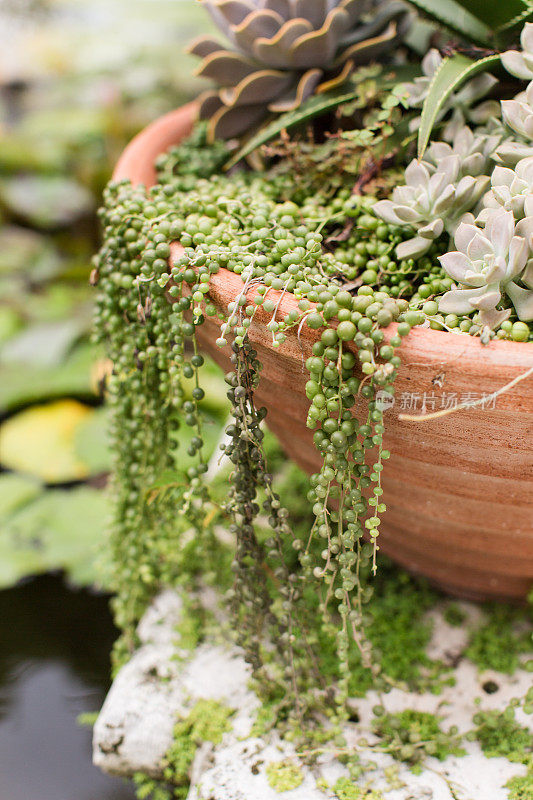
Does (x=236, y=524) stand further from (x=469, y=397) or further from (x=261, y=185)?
(x=261, y=185)

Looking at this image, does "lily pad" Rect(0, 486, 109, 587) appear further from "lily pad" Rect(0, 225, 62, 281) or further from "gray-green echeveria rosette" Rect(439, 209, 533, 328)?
"lily pad" Rect(0, 225, 62, 281)

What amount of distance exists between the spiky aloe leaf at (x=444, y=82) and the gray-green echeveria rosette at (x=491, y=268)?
0.52 feet

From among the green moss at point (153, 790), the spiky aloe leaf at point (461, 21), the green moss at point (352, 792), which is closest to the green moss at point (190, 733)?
the green moss at point (153, 790)

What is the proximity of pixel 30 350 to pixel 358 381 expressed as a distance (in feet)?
4.77

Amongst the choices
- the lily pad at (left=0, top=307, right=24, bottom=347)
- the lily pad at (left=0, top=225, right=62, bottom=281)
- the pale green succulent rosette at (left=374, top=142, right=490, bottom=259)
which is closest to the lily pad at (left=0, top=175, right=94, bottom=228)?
the lily pad at (left=0, top=225, right=62, bottom=281)

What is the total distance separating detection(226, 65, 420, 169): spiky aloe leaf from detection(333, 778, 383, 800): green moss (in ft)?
2.82

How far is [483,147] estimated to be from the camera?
77 centimetres

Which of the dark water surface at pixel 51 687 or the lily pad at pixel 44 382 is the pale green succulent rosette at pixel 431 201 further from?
the lily pad at pixel 44 382

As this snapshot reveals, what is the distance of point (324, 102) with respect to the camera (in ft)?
3.10

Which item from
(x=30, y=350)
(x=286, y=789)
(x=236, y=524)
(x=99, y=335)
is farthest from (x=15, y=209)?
(x=286, y=789)

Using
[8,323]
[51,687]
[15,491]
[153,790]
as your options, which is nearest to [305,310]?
[153,790]

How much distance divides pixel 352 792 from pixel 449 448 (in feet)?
1.48

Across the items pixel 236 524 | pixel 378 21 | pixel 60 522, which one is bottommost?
pixel 60 522

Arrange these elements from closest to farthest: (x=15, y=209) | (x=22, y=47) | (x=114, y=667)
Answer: (x=114, y=667) → (x=15, y=209) → (x=22, y=47)
